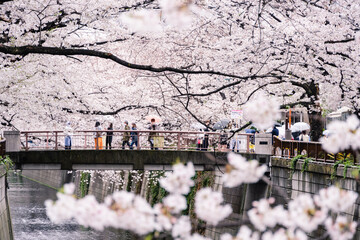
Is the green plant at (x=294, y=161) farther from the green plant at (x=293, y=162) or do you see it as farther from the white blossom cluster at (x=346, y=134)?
the white blossom cluster at (x=346, y=134)

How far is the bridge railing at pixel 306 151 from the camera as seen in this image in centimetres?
1892

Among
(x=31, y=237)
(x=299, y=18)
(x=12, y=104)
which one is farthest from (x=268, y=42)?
(x=31, y=237)

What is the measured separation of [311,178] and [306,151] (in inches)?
47.2

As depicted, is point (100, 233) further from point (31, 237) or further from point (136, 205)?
point (136, 205)

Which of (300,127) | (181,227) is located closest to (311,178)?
(300,127)

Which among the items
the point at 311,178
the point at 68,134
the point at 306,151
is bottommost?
the point at 311,178

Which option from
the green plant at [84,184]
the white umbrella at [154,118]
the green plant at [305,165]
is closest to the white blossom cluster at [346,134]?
the green plant at [305,165]

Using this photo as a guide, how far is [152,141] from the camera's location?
2858 cm

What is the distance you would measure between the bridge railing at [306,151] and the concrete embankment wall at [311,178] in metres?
0.25

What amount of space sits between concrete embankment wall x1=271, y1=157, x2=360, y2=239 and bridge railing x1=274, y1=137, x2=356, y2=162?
250mm

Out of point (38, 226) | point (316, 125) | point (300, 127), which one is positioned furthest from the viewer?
point (38, 226)

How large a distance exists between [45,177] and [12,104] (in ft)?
138

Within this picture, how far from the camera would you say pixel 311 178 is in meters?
20.8

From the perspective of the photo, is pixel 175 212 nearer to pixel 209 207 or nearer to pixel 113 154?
pixel 209 207
